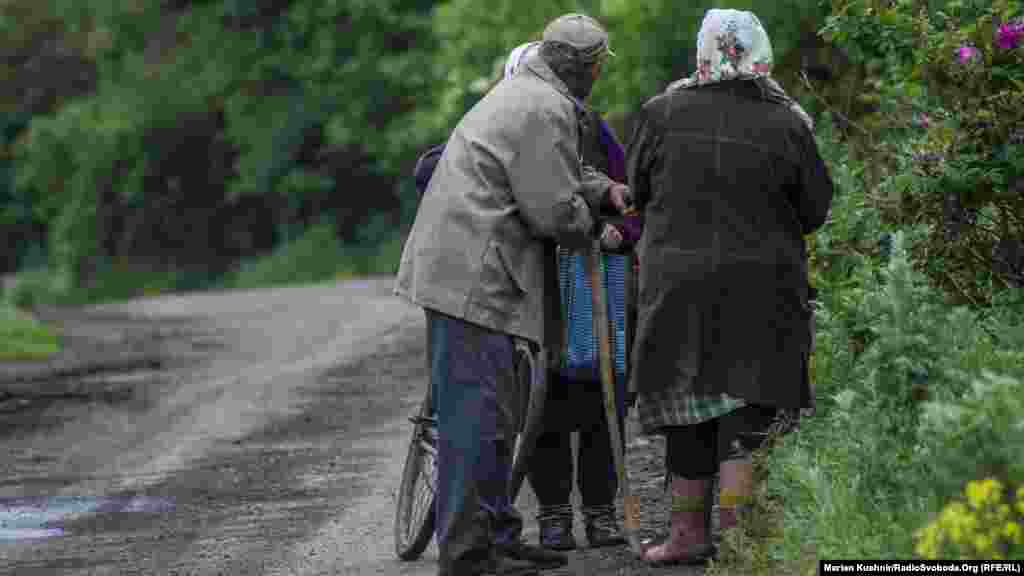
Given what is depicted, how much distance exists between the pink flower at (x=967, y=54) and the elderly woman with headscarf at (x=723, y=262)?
1.35 meters

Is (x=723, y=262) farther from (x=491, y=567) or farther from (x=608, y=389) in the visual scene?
(x=491, y=567)

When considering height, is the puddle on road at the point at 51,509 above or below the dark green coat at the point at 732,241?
below

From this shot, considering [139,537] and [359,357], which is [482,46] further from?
[139,537]

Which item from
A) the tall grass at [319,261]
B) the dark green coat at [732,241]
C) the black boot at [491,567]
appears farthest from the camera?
the tall grass at [319,261]

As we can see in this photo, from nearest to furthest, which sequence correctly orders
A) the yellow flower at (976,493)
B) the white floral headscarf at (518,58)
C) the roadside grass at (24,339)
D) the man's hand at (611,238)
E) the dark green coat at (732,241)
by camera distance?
1. the yellow flower at (976,493)
2. the dark green coat at (732,241)
3. the white floral headscarf at (518,58)
4. the man's hand at (611,238)
5. the roadside grass at (24,339)

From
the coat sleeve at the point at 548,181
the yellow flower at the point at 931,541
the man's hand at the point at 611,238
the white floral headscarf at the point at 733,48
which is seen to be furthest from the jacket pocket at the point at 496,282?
the yellow flower at the point at 931,541

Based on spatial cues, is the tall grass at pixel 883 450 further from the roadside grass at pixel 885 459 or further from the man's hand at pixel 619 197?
the man's hand at pixel 619 197

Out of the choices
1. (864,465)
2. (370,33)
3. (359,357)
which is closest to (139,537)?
(864,465)

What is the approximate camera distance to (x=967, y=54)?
8445 mm

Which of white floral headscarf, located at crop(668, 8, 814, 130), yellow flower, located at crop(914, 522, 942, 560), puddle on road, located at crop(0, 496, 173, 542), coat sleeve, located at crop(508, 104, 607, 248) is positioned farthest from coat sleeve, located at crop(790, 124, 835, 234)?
puddle on road, located at crop(0, 496, 173, 542)

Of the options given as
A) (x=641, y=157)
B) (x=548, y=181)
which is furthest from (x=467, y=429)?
(x=641, y=157)

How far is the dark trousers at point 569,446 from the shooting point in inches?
314

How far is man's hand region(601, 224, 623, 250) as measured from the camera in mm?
7781

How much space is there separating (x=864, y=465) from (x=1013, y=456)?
836mm
